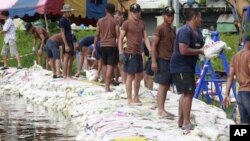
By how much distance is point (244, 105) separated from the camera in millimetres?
8953

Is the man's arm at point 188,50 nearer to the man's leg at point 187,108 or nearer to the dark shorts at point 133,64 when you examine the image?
the man's leg at point 187,108

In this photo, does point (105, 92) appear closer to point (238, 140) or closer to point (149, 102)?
point (149, 102)

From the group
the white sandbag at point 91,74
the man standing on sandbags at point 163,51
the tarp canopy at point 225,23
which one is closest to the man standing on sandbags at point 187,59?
the man standing on sandbags at point 163,51

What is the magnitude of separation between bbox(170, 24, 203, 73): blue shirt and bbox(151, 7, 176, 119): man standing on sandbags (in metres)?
0.97

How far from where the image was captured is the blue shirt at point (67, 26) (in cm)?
1717

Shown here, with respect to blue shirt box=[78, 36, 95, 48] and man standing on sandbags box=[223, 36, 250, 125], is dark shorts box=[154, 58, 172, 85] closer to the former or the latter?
man standing on sandbags box=[223, 36, 250, 125]

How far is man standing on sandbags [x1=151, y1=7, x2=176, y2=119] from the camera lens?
11.1 meters

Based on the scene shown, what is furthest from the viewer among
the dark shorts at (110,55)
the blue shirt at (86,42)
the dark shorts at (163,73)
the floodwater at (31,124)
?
the blue shirt at (86,42)

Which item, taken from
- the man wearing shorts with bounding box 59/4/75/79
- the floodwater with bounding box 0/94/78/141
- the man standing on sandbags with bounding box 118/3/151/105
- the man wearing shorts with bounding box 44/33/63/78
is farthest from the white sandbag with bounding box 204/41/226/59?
the man wearing shorts with bounding box 44/33/63/78

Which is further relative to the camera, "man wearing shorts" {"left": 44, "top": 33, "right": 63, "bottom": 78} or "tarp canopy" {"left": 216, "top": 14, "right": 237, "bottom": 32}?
"tarp canopy" {"left": 216, "top": 14, "right": 237, "bottom": 32}

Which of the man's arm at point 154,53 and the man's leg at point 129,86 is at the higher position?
the man's arm at point 154,53

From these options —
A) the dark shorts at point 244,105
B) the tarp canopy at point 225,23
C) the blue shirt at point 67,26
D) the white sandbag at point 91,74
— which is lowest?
the tarp canopy at point 225,23

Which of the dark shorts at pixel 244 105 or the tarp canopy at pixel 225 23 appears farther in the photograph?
the tarp canopy at pixel 225 23

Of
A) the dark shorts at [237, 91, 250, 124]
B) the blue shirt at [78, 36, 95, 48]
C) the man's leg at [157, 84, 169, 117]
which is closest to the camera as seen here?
the dark shorts at [237, 91, 250, 124]
